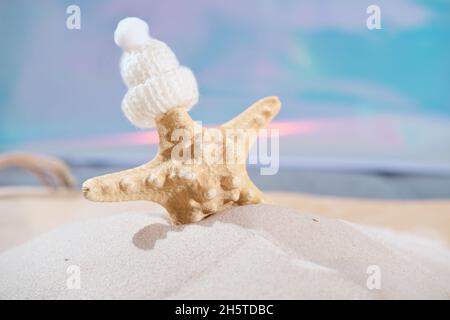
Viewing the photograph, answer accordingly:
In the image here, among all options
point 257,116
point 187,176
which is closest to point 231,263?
point 187,176

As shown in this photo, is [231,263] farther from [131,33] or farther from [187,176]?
[131,33]

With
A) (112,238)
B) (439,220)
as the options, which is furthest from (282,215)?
(439,220)

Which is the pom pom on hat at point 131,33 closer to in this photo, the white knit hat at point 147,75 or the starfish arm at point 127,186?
the white knit hat at point 147,75

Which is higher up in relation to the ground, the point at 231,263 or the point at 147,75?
the point at 147,75

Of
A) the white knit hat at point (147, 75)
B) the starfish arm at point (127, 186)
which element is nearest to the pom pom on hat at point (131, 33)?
the white knit hat at point (147, 75)

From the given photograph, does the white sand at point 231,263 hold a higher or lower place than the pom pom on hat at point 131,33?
lower
